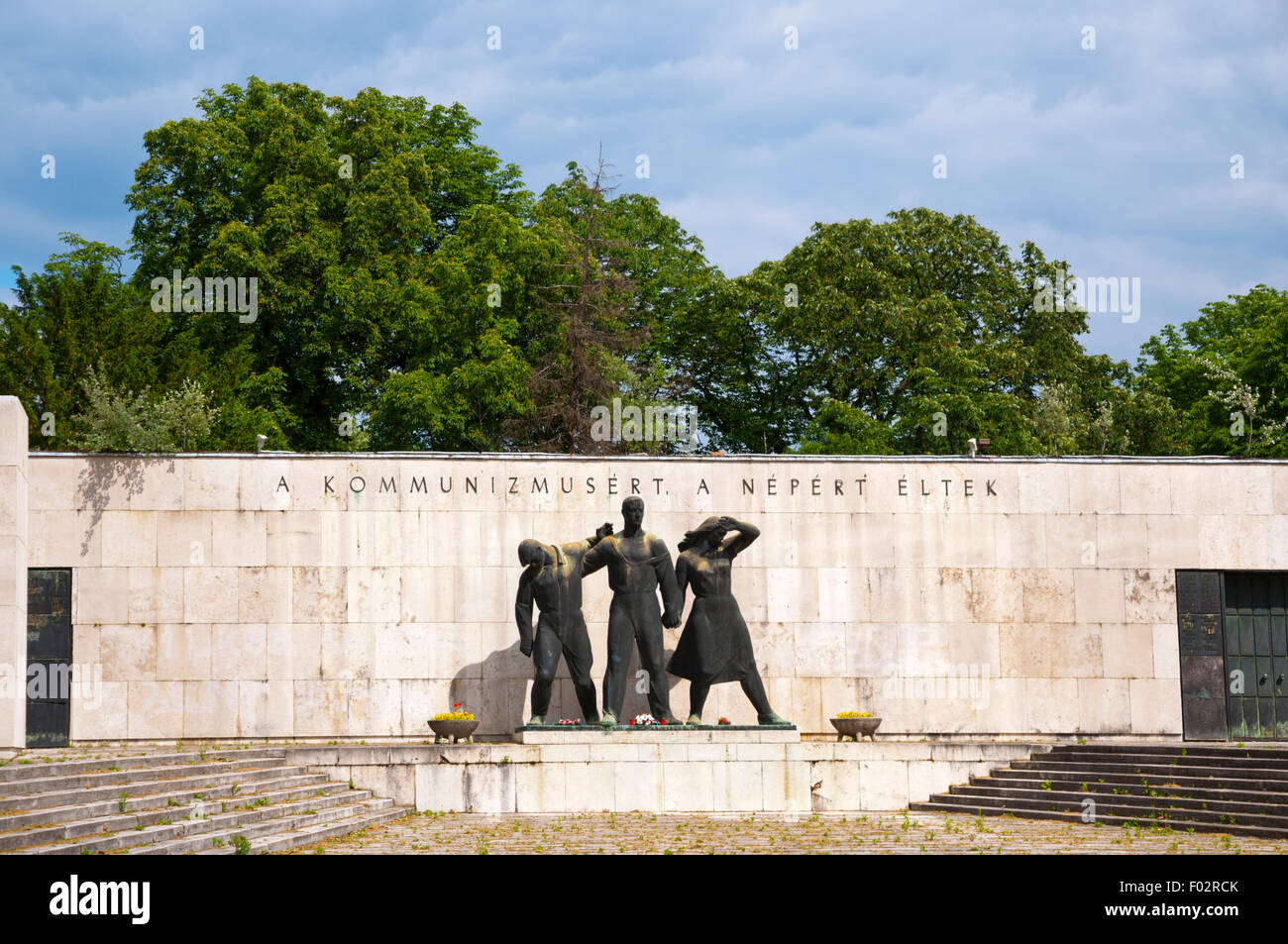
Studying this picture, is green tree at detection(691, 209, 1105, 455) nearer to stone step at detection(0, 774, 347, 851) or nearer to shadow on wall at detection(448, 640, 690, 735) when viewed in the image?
shadow on wall at detection(448, 640, 690, 735)

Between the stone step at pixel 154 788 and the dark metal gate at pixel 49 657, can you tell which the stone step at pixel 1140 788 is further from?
the dark metal gate at pixel 49 657

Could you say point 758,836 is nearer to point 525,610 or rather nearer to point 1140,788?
point 525,610

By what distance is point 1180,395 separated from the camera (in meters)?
42.3

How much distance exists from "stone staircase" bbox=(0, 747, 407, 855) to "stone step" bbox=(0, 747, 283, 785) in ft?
0.05

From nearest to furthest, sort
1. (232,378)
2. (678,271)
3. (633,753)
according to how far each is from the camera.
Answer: (633,753) → (232,378) → (678,271)

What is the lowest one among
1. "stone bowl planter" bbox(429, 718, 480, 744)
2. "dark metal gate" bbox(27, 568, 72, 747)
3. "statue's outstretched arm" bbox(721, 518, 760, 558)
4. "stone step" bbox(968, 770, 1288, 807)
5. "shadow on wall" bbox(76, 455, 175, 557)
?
"stone step" bbox(968, 770, 1288, 807)

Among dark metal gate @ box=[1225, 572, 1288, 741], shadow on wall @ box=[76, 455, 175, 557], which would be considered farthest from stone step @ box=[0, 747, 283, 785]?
dark metal gate @ box=[1225, 572, 1288, 741]

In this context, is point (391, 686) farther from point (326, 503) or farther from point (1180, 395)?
point (1180, 395)

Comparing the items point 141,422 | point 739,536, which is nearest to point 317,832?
point 739,536

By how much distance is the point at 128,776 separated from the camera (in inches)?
576

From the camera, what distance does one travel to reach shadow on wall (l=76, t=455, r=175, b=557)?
72.5 feet

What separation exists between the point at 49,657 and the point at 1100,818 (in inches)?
615
